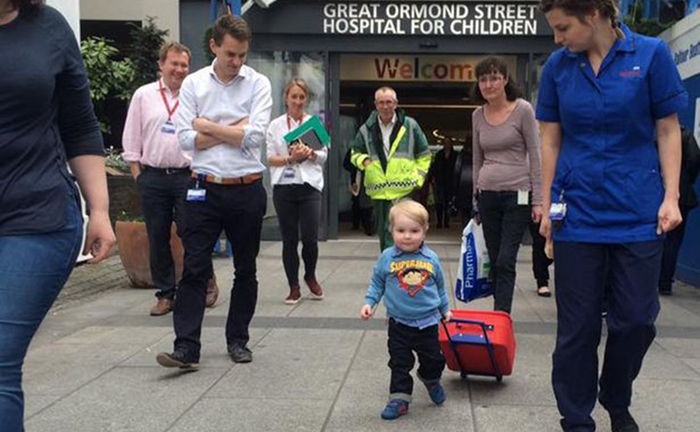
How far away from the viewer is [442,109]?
16078 mm

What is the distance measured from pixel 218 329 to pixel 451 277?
11.3ft

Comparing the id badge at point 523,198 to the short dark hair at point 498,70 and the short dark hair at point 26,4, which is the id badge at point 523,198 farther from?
the short dark hair at point 26,4

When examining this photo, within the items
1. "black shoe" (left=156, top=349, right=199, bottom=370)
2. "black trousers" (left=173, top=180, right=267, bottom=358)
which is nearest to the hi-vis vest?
"black trousers" (left=173, top=180, right=267, bottom=358)

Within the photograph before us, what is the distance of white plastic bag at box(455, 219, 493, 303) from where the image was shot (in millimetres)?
5113

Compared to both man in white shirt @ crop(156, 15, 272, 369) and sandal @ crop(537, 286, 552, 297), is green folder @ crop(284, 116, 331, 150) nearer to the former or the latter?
man in white shirt @ crop(156, 15, 272, 369)

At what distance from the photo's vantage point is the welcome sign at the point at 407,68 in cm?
1252

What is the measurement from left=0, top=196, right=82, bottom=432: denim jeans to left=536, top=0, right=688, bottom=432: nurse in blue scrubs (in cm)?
202

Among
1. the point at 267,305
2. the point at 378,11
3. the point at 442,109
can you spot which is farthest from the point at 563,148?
the point at 442,109

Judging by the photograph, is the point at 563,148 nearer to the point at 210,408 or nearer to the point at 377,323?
the point at 210,408

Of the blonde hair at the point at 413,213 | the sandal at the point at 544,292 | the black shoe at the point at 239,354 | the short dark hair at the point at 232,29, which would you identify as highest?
the short dark hair at the point at 232,29

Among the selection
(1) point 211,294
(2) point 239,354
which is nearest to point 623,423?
(2) point 239,354

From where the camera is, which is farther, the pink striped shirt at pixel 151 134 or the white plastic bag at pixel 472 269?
the pink striped shirt at pixel 151 134

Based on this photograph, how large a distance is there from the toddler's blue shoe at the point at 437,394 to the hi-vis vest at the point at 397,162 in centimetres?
257

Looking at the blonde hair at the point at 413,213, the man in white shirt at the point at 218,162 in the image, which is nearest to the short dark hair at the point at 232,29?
the man in white shirt at the point at 218,162
